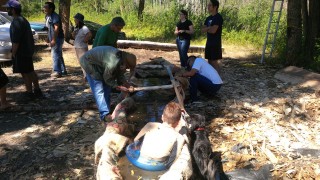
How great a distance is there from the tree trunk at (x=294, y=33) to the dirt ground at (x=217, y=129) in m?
1.73

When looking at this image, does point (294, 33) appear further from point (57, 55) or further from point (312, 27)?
point (57, 55)

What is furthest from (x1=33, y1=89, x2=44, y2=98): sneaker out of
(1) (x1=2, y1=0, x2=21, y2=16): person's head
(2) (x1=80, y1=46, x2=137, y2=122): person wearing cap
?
(2) (x1=80, y1=46, x2=137, y2=122): person wearing cap

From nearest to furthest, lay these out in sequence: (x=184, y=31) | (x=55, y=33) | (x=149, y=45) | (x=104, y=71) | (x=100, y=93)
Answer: (x=104, y=71) < (x=100, y=93) < (x=55, y=33) < (x=184, y=31) < (x=149, y=45)

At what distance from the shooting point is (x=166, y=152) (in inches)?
149

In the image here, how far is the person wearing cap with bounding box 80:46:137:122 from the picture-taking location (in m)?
4.86

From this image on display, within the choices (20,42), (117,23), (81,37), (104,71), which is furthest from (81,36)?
(104,71)

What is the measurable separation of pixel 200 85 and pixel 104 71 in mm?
2369

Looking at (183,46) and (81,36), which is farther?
(183,46)

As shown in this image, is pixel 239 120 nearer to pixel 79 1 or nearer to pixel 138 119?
pixel 138 119

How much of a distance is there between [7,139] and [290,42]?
8.31 metres

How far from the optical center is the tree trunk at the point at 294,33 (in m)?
9.37

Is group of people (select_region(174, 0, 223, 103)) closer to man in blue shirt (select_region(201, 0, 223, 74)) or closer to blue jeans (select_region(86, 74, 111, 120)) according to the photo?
man in blue shirt (select_region(201, 0, 223, 74))

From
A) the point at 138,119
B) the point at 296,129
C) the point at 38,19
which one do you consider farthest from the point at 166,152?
the point at 38,19

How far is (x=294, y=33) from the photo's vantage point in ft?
31.4
